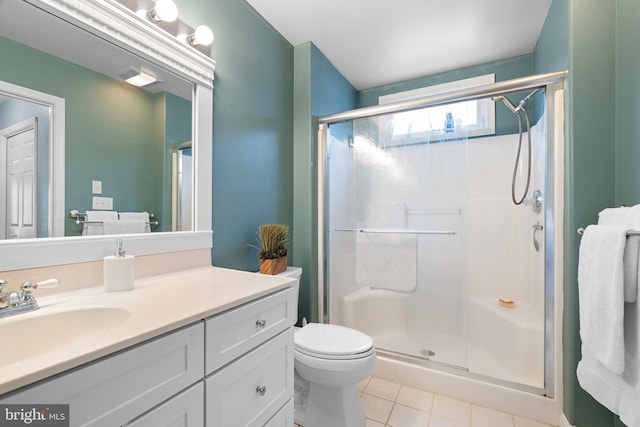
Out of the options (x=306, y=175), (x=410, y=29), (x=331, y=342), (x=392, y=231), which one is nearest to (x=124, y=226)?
(x=331, y=342)

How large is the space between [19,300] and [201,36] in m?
1.25

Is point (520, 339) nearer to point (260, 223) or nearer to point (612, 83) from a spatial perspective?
point (612, 83)

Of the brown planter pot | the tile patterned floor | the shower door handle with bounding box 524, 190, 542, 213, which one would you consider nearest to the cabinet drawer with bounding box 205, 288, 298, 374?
the brown planter pot

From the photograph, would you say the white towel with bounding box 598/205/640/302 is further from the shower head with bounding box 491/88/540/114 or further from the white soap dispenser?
the white soap dispenser

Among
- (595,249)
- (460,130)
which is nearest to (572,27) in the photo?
(460,130)

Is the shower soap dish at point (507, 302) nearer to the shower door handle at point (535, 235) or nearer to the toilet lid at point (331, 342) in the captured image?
the shower door handle at point (535, 235)

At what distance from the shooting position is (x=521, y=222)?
2178 millimetres

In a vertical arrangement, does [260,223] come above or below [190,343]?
above

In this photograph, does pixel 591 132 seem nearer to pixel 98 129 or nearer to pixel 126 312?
pixel 126 312

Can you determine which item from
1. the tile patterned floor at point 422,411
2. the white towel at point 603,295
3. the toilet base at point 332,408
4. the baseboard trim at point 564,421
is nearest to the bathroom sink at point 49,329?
the toilet base at point 332,408

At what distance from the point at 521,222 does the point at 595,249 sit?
1158 millimetres

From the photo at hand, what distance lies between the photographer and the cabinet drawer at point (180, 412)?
A: 60 centimetres

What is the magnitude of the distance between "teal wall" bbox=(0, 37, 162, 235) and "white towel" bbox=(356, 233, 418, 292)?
139 cm

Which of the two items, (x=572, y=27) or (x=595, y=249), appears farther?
(x=572, y=27)
